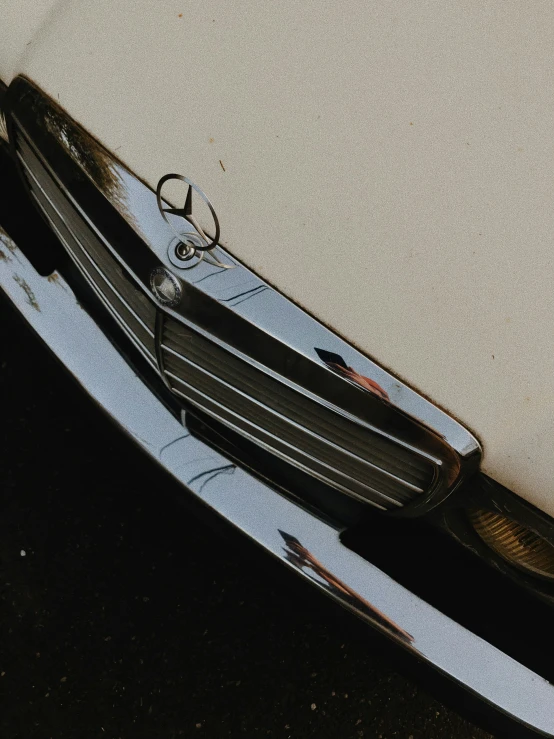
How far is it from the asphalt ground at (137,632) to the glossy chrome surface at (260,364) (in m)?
0.53

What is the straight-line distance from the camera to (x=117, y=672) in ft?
6.32

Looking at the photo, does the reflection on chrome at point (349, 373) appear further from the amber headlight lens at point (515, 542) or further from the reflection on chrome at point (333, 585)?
the reflection on chrome at point (333, 585)

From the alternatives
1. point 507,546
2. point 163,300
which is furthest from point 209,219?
point 507,546

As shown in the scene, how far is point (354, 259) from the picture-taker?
125 centimetres

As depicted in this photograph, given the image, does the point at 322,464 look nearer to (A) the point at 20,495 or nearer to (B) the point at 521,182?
(B) the point at 521,182

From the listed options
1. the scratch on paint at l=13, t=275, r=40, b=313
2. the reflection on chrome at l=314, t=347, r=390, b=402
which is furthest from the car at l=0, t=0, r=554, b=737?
the scratch on paint at l=13, t=275, r=40, b=313

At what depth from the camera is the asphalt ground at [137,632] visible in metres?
1.90

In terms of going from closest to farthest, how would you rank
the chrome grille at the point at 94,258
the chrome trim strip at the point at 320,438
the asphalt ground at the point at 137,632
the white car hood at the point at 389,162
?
the white car hood at the point at 389,162, the chrome trim strip at the point at 320,438, the chrome grille at the point at 94,258, the asphalt ground at the point at 137,632

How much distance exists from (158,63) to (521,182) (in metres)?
0.74

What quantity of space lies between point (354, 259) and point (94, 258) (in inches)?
23.7

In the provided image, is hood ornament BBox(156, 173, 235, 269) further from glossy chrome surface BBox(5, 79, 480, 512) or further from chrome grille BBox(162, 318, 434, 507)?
chrome grille BBox(162, 318, 434, 507)

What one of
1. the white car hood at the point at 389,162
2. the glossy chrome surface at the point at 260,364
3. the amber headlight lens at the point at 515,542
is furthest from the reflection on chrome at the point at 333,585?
the white car hood at the point at 389,162

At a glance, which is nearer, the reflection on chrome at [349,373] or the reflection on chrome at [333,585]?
the reflection on chrome at [349,373]

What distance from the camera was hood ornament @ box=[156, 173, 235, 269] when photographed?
50.7 inches
